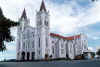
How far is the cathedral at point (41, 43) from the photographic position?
60781mm

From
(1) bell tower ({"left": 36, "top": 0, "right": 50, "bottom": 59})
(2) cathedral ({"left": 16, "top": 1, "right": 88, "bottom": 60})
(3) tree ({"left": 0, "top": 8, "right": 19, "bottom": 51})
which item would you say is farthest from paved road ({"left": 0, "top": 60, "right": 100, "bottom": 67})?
(2) cathedral ({"left": 16, "top": 1, "right": 88, "bottom": 60})

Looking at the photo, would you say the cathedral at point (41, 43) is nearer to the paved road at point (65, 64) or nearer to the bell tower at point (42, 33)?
the bell tower at point (42, 33)

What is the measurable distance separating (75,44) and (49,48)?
1719cm

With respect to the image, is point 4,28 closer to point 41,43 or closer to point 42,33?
point 41,43

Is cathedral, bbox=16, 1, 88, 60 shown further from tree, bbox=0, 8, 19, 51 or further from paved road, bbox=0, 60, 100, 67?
paved road, bbox=0, 60, 100, 67

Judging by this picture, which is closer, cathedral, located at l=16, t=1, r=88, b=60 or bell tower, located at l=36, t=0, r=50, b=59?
bell tower, located at l=36, t=0, r=50, b=59

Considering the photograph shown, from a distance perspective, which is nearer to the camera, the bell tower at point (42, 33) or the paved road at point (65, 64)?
the paved road at point (65, 64)

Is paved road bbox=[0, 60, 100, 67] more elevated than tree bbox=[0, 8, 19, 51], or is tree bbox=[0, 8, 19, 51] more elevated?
tree bbox=[0, 8, 19, 51]

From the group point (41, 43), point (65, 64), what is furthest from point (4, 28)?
point (41, 43)

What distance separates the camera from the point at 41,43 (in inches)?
2352

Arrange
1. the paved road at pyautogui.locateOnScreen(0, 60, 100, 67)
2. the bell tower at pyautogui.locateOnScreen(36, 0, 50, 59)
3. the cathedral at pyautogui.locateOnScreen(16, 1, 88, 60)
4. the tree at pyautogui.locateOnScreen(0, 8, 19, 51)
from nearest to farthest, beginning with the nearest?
the paved road at pyautogui.locateOnScreen(0, 60, 100, 67), the tree at pyautogui.locateOnScreen(0, 8, 19, 51), the bell tower at pyautogui.locateOnScreen(36, 0, 50, 59), the cathedral at pyautogui.locateOnScreen(16, 1, 88, 60)

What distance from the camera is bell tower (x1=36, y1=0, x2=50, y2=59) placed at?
195 feet

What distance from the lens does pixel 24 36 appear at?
68.0 m

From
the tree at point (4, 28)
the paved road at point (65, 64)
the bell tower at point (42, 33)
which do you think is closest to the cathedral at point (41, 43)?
the bell tower at point (42, 33)
